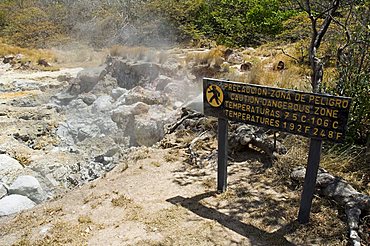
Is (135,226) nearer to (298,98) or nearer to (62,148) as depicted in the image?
(298,98)

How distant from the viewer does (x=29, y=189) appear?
5.36 meters

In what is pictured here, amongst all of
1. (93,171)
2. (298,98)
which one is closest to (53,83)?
(93,171)

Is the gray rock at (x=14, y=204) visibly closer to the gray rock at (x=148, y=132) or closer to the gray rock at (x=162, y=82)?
the gray rock at (x=148, y=132)

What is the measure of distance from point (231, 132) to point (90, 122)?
4.75 meters

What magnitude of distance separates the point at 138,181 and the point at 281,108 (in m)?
2.24

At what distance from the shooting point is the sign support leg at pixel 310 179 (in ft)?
10.9

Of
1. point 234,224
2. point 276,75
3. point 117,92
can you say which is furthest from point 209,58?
point 234,224

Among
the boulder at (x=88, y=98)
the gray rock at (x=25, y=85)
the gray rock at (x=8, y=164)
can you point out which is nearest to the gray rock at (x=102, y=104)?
the boulder at (x=88, y=98)

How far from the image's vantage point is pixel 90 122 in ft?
30.2

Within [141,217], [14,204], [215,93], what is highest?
[215,93]

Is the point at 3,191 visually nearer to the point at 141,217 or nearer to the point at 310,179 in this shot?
the point at 141,217

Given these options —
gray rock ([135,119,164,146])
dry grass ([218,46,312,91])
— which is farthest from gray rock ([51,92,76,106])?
dry grass ([218,46,312,91])

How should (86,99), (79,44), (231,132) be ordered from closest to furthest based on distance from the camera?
1. (231,132)
2. (86,99)
3. (79,44)

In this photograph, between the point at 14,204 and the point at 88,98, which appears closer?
the point at 14,204
